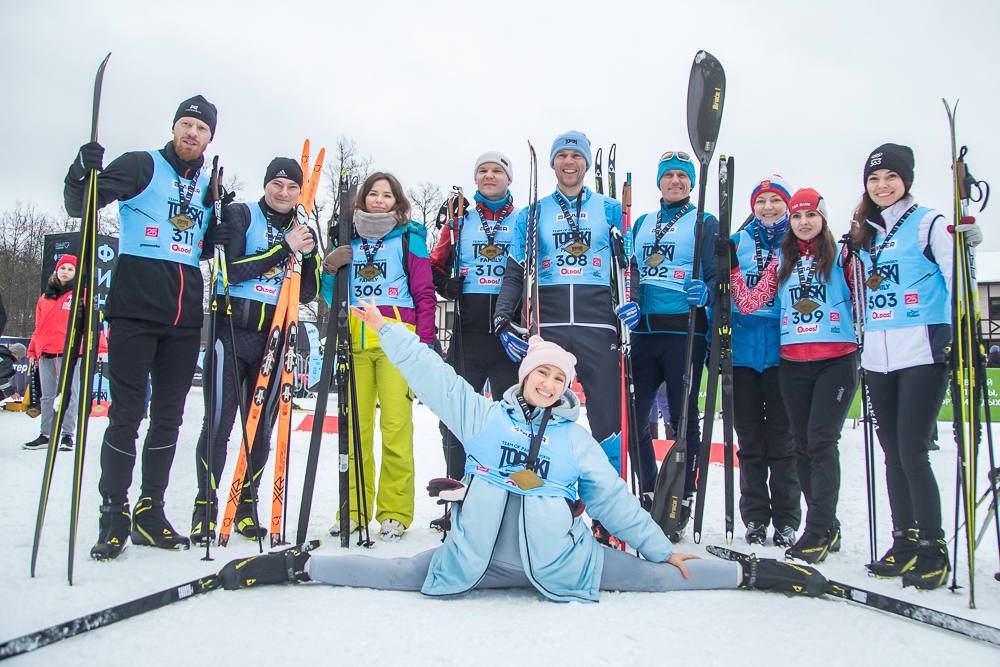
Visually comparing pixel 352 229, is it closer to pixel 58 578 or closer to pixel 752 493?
pixel 58 578

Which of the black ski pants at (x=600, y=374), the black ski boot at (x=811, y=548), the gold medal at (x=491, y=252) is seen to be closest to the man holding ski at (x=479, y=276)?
the gold medal at (x=491, y=252)

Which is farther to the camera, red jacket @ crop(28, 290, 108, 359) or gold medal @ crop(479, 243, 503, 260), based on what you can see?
red jacket @ crop(28, 290, 108, 359)

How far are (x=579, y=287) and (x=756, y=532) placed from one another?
1.73m

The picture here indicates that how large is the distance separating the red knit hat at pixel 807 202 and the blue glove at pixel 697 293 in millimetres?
656

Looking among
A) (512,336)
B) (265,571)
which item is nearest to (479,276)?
(512,336)

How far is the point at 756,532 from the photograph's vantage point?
148 inches

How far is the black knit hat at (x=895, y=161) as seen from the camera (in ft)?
10.5

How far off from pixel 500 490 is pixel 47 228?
125 feet

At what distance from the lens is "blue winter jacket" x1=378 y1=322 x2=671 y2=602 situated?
2.50m

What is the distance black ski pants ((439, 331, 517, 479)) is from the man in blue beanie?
363mm

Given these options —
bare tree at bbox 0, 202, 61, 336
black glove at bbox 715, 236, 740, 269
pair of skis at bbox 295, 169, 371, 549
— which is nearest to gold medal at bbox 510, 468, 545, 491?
pair of skis at bbox 295, 169, 371, 549

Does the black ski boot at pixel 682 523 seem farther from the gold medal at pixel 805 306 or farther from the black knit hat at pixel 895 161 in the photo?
the black knit hat at pixel 895 161

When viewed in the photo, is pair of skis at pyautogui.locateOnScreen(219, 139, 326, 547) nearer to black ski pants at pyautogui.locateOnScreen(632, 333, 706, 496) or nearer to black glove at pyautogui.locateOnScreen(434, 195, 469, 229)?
black glove at pyautogui.locateOnScreen(434, 195, 469, 229)

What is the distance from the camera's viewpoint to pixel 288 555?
2.60 metres
